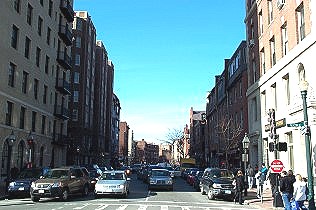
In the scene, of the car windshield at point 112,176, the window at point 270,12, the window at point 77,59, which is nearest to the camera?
the car windshield at point 112,176

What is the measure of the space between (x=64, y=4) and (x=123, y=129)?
114 metres

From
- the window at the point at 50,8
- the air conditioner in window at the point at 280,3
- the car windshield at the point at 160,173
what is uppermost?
the window at the point at 50,8

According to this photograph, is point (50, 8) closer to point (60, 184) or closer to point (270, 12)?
point (270, 12)

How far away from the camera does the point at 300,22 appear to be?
23953 millimetres

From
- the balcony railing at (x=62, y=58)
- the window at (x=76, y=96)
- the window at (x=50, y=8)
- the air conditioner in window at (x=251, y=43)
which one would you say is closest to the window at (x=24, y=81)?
the window at (x=50, y=8)

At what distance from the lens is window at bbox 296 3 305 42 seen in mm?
23517

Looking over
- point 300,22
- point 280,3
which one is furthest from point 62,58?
point 300,22

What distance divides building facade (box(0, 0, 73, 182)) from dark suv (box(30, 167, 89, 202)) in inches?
268

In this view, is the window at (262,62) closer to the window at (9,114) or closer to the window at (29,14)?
the window at (9,114)

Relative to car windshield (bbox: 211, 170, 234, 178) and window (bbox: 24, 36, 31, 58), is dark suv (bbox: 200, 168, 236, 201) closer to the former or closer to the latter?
car windshield (bbox: 211, 170, 234, 178)

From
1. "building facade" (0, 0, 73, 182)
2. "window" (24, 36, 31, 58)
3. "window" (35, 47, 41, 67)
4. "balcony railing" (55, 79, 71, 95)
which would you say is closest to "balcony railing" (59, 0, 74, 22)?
"building facade" (0, 0, 73, 182)

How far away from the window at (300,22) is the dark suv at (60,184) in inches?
592

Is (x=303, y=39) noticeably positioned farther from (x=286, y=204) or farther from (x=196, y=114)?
(x=196, y=114)

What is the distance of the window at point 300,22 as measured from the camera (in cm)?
2352
